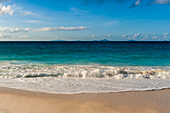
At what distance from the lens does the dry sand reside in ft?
16.0

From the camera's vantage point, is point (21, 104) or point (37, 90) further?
point (37, 90)

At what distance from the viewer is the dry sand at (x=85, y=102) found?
4879 mm

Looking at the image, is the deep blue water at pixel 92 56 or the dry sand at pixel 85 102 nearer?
the dry sand at pixel 85 102

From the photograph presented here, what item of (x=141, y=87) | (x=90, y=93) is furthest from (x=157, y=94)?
(x=90, y=93)

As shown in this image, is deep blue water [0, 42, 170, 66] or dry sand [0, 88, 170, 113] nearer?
dry sand [0, 88, 170, 113]

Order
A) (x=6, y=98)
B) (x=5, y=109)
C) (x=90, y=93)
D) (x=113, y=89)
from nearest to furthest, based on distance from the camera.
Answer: (x=5, y=109) → (x=6, y=98) → (x=90, y=93) → (x=113, y=89)

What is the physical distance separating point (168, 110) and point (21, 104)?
510 centimetres

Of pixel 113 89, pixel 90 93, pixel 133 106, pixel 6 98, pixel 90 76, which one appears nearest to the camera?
pixel 133 106

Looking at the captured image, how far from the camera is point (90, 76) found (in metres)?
10.0

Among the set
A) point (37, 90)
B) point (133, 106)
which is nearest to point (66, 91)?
point (37, 90)

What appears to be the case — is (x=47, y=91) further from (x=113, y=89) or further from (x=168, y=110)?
(x=168, y=110)

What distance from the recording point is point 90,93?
6.52m

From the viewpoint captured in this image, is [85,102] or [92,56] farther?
[92,56]

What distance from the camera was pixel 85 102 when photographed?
551cm
